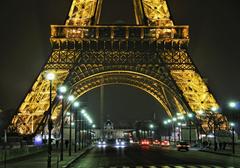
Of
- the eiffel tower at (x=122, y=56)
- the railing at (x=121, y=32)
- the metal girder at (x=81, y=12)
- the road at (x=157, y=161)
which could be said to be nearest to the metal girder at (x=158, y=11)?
the eiffel tower at (x=122, y=56)

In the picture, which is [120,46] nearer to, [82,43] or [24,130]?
[82,43]

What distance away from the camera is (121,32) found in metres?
72.6

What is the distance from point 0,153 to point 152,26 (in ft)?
126

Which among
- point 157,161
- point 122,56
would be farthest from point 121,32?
point 157,161

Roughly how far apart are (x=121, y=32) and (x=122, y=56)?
11.3 ft

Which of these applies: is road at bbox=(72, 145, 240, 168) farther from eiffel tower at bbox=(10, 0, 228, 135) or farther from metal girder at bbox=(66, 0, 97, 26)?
metal girder at bbox=(66, 0, 97, 26)

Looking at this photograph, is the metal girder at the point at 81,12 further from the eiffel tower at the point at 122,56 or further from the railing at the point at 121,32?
the railing at the point at 121,32

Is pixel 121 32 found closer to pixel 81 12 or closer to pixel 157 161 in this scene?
pixel 81 12

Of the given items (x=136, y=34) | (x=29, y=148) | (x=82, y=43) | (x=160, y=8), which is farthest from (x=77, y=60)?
(x=29, y=148)

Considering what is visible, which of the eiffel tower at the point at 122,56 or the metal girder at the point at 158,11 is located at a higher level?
the metal girder at the point at 158,11

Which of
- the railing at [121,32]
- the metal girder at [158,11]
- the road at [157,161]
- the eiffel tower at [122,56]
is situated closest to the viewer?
the road at [157,161]

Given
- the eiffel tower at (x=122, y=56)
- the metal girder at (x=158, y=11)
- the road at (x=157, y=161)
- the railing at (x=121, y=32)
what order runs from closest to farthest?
1. the road at (x=157, y=161)
2. the eiffel tower at (x=122, y=56)
3. the railing at (x=121, y=32)
4. the metal girder at (x=158, y=11)

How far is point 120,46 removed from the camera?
7275 centimetres

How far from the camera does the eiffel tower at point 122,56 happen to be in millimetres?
70438
